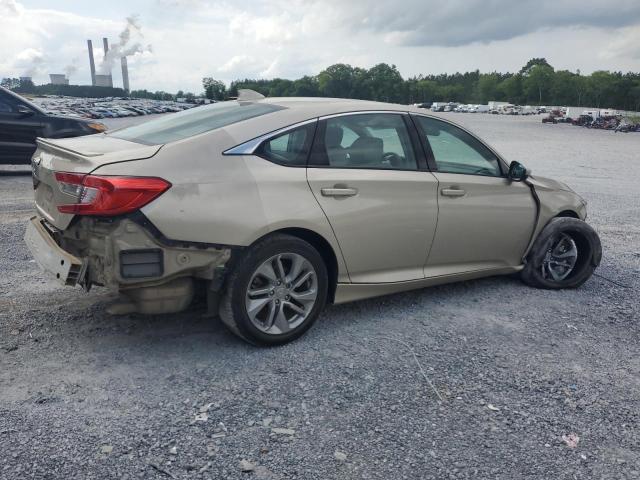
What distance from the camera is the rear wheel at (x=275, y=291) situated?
355cm

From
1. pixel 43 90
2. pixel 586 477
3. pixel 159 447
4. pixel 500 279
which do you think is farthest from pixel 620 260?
pixel 43 90

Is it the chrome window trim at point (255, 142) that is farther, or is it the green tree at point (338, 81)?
the green tree at point (338, 81)

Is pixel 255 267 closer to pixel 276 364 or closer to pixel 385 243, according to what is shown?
pixel 276 364

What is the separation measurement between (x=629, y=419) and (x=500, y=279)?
243 cm

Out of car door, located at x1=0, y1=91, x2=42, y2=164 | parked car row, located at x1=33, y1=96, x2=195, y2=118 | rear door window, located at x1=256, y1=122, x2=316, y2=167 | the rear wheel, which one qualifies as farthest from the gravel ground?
parked car row, located at x1=33, y1=96, x2=195, y2=118

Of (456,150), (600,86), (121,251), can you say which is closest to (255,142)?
(121,251)

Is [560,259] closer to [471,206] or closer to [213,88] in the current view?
[471,206]

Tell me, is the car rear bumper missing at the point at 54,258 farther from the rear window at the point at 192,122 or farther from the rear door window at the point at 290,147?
the rear door window at the point at 290,147

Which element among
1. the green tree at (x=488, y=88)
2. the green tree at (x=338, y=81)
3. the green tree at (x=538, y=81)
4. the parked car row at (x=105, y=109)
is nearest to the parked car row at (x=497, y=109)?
the green tree at (x=538, y=81)

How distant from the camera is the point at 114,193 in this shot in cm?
320

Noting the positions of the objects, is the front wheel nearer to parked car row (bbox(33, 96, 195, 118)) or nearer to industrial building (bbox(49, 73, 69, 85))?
parked car row (bbox(33, 96, 195, 118))

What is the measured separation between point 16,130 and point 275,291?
855 centimetres

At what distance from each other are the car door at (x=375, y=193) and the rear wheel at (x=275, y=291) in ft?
1.00

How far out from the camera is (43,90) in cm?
16400
